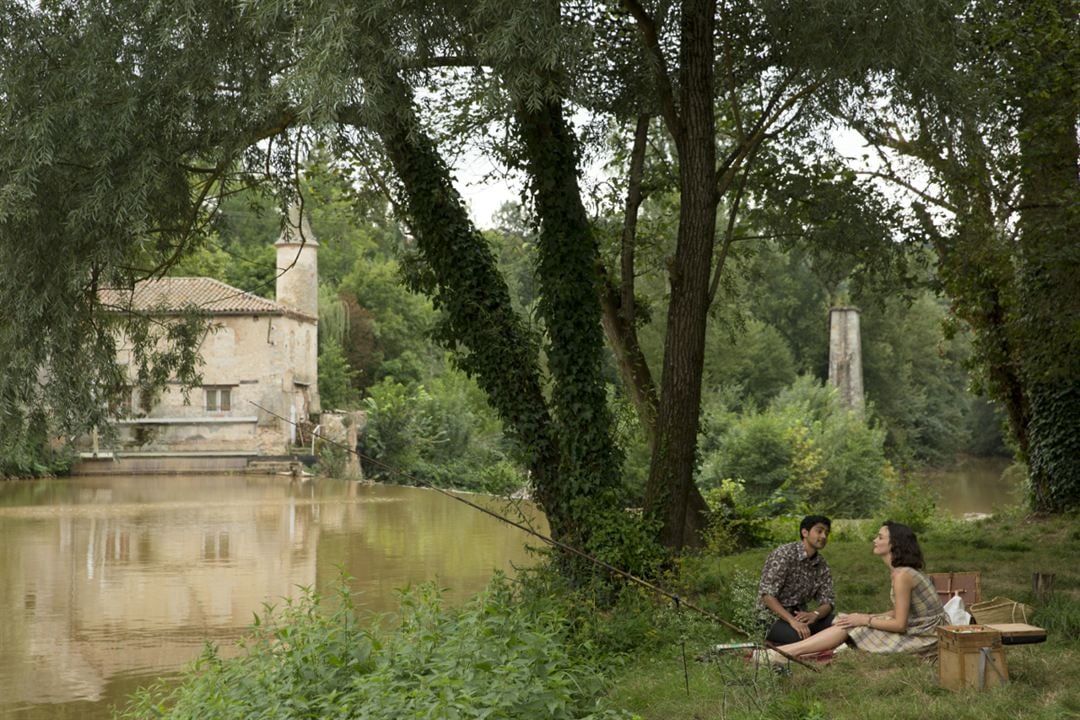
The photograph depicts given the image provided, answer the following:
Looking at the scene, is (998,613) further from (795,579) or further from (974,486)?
(974,486)

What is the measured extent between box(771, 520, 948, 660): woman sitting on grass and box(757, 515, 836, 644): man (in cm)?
46

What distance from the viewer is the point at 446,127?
48.8ft

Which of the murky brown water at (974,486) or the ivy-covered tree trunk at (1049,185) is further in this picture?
the murky brown water at (974,486)

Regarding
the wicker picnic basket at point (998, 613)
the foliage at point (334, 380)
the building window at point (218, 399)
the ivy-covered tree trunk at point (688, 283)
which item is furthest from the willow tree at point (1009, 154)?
the foliage at point (334, 380)

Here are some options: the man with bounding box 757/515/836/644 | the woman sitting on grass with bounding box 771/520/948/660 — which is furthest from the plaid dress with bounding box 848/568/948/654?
the man with bounding box 757/515/836/644

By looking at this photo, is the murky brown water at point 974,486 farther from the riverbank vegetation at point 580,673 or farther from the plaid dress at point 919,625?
the plaid dress at point 919,625

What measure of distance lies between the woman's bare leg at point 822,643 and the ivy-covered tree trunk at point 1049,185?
4204mm

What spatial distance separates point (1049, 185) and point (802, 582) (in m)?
5.57

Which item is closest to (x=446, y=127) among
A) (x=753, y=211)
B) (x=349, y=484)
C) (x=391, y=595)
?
(x=753, y=211)

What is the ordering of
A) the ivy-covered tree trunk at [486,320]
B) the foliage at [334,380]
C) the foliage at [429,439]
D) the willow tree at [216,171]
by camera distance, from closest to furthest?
the willow tree at [216,171]
the ivy-covered tree trunk at [486,320]
the foliage at [429,439]
the foliage at [334,380]

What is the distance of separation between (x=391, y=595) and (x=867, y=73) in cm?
800

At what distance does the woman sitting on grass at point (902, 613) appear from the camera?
7.00 meters

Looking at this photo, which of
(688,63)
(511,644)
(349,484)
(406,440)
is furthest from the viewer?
(406,440)

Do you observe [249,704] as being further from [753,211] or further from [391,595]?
[753,211]
